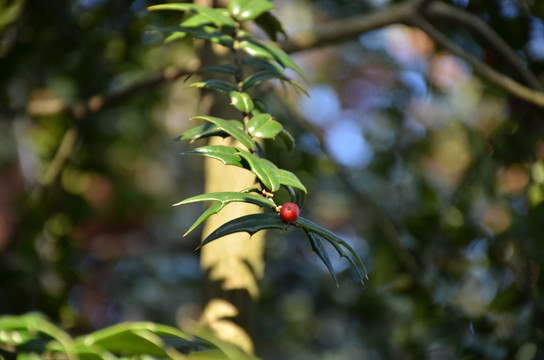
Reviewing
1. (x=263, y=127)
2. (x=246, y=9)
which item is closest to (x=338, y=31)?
(x=246, y=9)

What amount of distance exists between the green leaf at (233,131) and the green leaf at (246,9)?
0.15 m

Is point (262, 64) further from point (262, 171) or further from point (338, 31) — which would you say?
point (338, 31)

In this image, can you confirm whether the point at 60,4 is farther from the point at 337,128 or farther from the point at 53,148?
the point at 337,128

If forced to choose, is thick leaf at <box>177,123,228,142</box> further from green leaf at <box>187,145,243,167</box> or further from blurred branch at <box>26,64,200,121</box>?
blurred branch at <box>26,64,200,121</box>

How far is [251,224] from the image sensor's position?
41 cm

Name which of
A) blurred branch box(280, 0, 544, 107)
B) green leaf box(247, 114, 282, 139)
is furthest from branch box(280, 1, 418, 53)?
green leaf box(247, 114, 282, 139)

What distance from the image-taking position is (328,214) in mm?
2260

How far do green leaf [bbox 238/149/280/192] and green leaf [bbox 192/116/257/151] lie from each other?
0.5 inches

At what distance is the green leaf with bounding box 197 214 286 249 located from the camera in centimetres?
40

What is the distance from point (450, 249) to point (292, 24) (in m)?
1.86

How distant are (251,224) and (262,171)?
0.04 metres

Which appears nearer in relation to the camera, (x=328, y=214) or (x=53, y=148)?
(x=53, y=148)

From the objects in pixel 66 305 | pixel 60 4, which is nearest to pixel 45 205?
pixel 66 305

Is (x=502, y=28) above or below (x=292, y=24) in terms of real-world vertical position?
above
